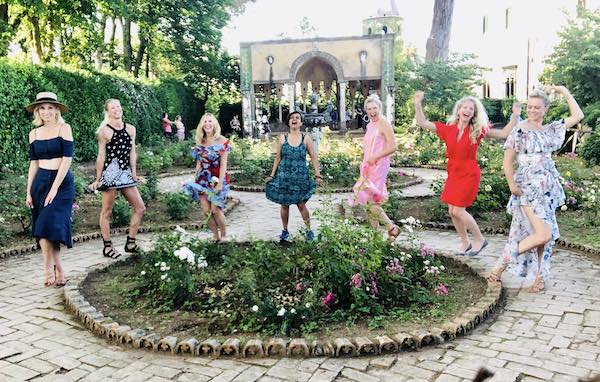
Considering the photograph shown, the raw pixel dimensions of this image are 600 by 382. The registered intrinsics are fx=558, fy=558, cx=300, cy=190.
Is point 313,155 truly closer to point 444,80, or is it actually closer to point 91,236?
point 91,236

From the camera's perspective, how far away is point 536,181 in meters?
4.88

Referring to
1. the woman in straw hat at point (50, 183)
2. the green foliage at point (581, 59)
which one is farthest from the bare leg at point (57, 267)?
the green foliage at point (581, 59)

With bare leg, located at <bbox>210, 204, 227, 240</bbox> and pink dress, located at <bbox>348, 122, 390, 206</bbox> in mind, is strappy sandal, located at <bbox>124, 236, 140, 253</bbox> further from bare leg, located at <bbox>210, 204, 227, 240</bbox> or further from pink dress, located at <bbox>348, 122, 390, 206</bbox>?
pink dress, located at <bbox>348, 122, 390, 206</bbox>

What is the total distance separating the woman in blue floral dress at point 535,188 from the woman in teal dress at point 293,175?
234 cm

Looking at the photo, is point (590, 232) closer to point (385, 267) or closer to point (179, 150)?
point (385, 267)

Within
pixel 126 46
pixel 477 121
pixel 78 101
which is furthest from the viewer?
pixel 126 46

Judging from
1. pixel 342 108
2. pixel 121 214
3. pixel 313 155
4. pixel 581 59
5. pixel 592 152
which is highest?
pixel 581 59

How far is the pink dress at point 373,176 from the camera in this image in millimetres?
6336

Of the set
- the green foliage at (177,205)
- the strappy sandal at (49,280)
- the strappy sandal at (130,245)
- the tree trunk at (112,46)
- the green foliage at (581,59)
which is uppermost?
the tree trunk at (112,46)

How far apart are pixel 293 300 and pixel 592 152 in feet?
36.8

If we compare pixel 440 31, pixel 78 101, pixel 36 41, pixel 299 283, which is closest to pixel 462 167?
pixel 299 283

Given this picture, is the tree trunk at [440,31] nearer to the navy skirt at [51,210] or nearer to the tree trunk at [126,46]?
the tree trunk at [126,46]

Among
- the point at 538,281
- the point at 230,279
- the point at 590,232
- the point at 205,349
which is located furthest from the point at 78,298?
the point at 590,232

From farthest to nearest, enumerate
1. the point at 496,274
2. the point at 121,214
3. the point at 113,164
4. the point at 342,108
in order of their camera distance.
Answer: the point at 342,108 → the point at 121,214 → the point at 113,164 → the point at 496,274
